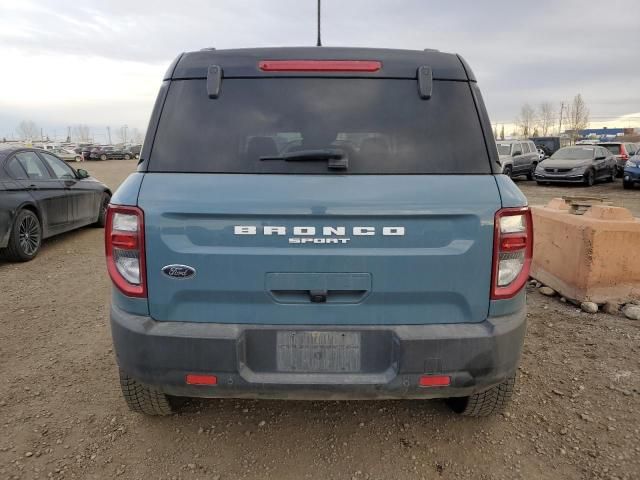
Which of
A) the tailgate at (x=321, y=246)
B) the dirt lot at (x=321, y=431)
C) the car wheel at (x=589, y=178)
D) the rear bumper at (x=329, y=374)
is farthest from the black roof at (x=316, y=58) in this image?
the car wheel at (x=589, y=178)

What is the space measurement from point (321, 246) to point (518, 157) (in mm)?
20591

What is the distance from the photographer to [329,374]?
6.88 ft

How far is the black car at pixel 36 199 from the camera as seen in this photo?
6.20 m

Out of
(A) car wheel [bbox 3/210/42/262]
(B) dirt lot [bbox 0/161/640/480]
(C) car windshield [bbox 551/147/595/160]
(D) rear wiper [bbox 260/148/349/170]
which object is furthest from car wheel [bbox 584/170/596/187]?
(D) rear wiper [bbox 260/148/349/170]

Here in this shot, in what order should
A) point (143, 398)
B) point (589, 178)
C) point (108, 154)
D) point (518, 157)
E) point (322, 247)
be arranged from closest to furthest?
point (322, 247), point (143, 398), point (589, 178), point (518, 157), point (108, 154)

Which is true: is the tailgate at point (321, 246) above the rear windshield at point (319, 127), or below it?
below

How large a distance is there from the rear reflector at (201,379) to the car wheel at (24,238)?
536 cm

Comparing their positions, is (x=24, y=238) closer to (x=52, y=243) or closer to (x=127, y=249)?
(x=52, y=243)

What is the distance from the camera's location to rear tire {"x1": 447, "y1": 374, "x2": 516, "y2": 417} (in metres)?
2.62

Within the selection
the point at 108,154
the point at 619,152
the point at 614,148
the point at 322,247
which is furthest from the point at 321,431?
the point at 108,154

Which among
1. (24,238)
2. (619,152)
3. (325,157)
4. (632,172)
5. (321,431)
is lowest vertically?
(321,431)

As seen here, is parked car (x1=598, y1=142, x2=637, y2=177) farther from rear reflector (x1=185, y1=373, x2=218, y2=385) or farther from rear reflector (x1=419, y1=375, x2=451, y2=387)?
rear reflector (x1=185, y1=373, x2=218, y2=385)

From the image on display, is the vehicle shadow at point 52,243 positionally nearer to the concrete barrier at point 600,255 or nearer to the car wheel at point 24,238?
the car wheel at point 24,238

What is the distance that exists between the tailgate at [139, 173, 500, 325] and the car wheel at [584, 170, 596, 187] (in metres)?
18.5
